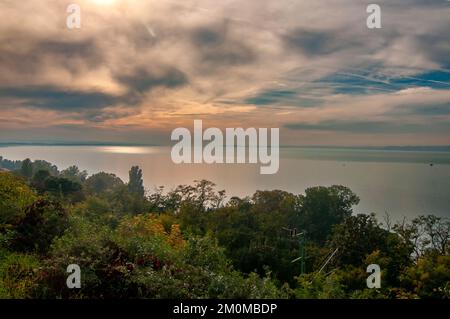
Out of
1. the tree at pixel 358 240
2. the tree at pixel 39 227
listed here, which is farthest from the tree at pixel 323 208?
the tree at pixel 39 227

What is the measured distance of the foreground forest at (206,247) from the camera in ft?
15.5

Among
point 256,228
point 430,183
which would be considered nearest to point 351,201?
point 256,228

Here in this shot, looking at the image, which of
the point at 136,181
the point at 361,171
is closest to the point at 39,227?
the point at 361,171

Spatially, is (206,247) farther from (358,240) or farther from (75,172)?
(75,172)

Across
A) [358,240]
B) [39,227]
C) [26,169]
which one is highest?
[26,169]

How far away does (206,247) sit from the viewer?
6453 millimetres

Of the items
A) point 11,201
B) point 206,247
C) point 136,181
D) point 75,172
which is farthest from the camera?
point 75,172

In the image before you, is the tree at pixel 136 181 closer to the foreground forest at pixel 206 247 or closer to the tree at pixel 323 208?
Answer: the foreground forest at pixel 206 247

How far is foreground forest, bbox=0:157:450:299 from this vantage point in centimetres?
472

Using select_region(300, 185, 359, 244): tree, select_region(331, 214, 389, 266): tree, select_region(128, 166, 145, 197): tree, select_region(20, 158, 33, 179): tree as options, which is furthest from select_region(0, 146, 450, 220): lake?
select_region(20, 158, 33, 179): tree

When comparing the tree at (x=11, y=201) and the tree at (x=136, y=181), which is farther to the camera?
the tree at (x=136, y=181)

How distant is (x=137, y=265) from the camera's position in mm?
5203
